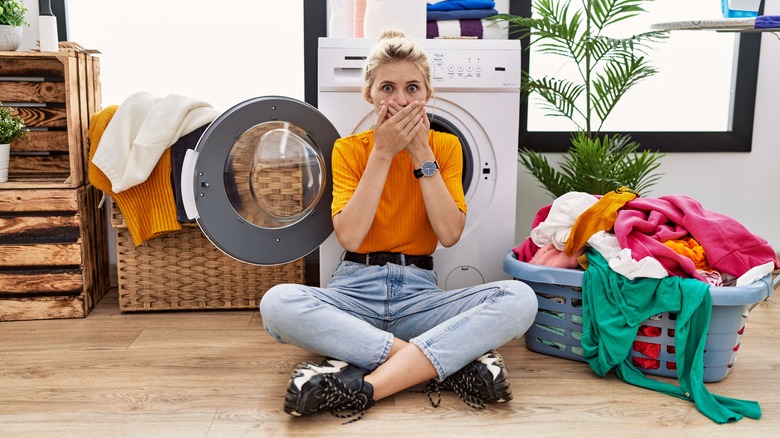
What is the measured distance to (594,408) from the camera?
135 centimetres

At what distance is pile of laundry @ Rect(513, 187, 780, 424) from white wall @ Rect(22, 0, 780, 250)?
90 cm

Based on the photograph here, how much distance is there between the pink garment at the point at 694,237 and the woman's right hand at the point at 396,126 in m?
0.53

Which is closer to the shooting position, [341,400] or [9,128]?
[341,400]

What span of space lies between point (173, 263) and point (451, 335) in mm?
1049

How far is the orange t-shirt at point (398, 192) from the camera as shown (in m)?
1.60

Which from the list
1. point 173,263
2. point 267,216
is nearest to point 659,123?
point 267,216

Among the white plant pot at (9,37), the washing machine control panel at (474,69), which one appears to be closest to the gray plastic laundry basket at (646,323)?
the washing machine control panel at (474,69)

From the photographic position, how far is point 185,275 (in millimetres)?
2035

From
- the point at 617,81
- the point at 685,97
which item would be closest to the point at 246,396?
the point at 617,81

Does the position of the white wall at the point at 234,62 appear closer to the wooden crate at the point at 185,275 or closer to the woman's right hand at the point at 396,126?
the wooden crate at the point at 185,275

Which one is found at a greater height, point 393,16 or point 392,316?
point 393,16

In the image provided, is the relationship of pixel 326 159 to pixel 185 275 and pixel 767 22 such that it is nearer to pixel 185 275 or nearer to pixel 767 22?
pixel 185 275

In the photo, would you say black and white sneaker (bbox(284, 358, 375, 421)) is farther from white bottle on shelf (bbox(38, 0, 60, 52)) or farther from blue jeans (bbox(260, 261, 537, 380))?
white bottle on shelf (bbox(38, 0, 60, 52))

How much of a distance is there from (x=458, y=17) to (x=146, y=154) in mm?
1030
